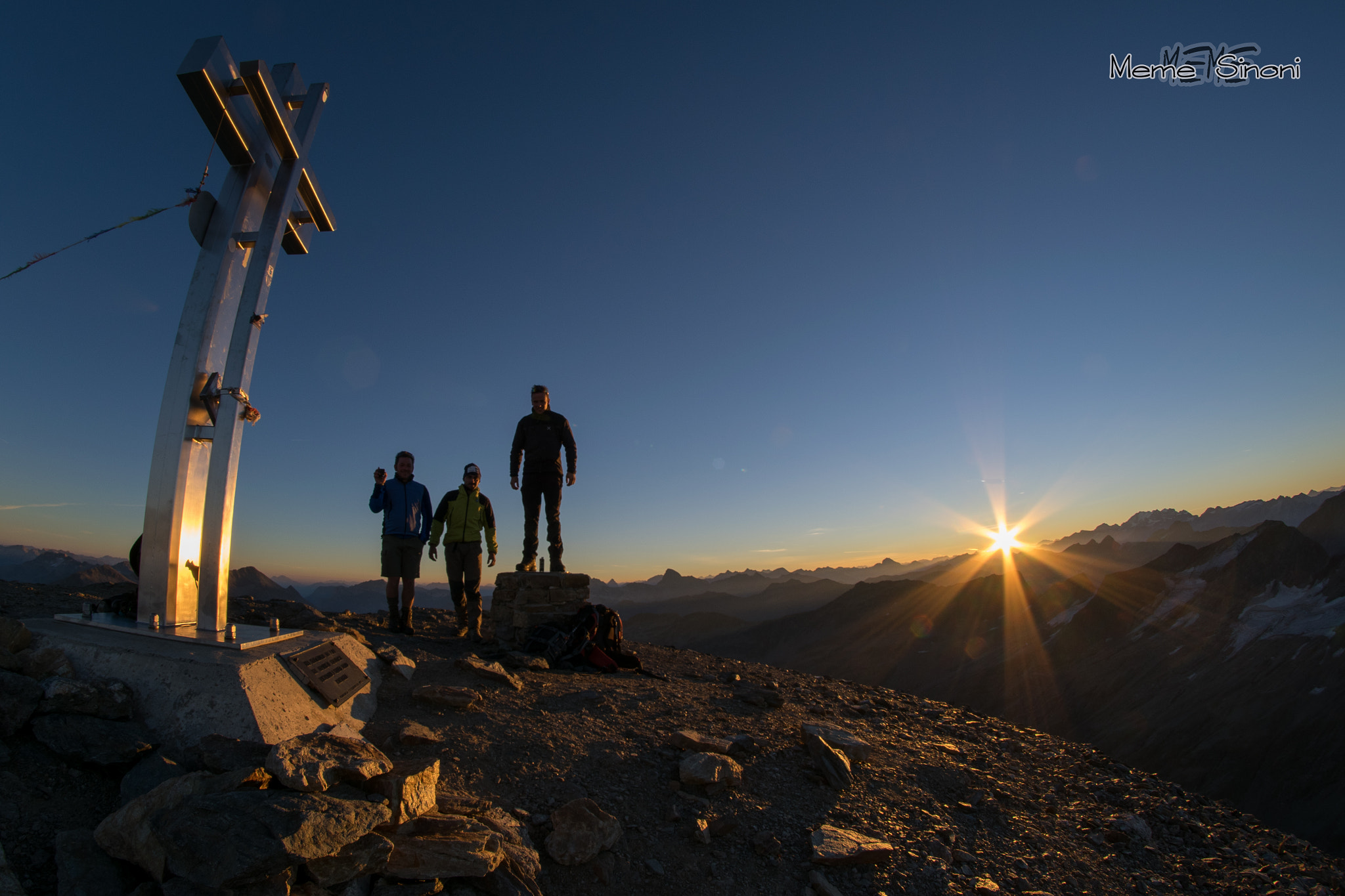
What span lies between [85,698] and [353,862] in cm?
176

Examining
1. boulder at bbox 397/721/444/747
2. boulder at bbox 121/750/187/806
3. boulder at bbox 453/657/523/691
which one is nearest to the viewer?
boulder at bbox 121/750/187/806

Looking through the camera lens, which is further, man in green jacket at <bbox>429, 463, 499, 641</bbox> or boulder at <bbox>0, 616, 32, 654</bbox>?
man in green jacket at <bbox>429, 463, 499, 641</bbox>

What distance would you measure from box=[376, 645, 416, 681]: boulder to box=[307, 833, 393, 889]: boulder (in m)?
2.35

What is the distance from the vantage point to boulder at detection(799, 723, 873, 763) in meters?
4.58

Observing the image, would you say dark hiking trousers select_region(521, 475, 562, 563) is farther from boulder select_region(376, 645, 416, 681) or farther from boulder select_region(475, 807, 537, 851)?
boulder select_region(475, 807, 537, 851)

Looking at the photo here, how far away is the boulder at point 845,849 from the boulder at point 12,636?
4.41 m

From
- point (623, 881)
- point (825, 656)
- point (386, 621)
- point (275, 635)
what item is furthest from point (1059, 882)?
point (825, 656)

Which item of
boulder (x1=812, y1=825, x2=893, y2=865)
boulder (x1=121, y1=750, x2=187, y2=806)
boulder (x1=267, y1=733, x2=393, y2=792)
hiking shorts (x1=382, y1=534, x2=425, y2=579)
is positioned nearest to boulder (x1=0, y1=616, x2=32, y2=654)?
boulder (x1=121, y1=750, x2=187, y2=806)

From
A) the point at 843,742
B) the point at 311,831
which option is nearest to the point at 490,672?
the point at 311,831

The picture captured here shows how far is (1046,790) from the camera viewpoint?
16.4ft

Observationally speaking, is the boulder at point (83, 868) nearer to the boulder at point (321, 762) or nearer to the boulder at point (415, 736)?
the boulder at point (321, 762)

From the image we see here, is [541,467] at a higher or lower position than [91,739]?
higher

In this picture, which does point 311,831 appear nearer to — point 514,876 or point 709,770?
point 514,876

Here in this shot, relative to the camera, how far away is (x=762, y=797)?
3.72 metres
